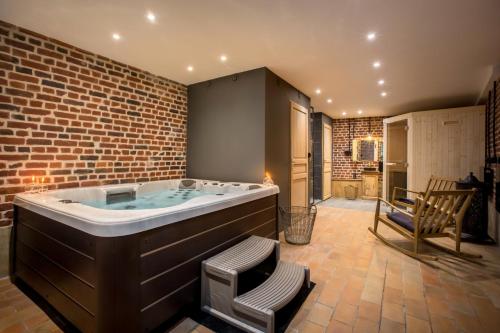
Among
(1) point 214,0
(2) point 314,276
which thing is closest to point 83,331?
(2) point 314,276

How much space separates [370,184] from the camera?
20.5 feet

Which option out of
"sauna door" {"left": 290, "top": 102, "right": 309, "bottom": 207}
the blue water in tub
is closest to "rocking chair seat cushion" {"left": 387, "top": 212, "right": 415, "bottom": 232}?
"sauna door" {"left": 290, "top": 102, "right": 309, "bottom": 207}

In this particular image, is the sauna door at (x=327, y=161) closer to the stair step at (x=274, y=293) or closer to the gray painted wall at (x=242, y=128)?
the gray painted wall at (x=242, y=128)

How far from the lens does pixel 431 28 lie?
2.11m

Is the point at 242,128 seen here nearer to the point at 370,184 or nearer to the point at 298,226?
the point at 298,226

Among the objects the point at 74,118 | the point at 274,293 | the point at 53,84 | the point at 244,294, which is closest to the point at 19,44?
the point at 53,84

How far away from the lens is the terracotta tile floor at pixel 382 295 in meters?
1.47

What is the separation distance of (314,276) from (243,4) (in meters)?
2.36

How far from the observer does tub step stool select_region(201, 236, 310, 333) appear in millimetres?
1377

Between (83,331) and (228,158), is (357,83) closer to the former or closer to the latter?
(228,158)

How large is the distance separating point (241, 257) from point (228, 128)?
202 cm

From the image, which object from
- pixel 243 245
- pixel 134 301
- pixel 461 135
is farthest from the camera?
pixel 461 135

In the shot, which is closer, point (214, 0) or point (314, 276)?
point (214, 0)

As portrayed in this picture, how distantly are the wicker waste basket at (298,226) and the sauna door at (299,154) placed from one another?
734mm
